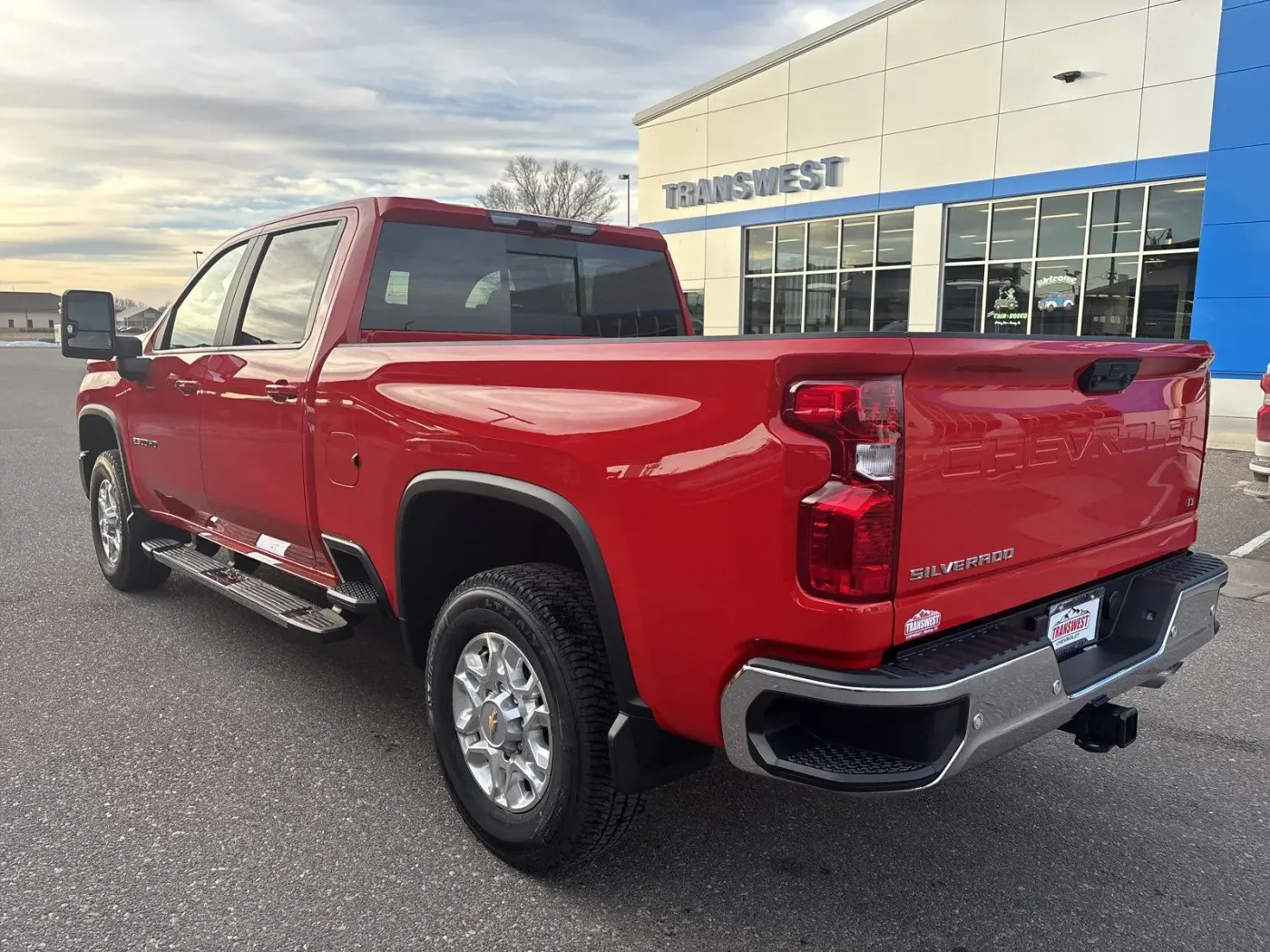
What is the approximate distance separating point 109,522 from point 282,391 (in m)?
2.73

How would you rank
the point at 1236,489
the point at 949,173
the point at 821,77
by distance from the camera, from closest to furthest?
the point at 1236,489 < the point at 949,173 < the point at 821,77

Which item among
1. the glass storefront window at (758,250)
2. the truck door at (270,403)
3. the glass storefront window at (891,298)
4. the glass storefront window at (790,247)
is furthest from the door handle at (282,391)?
the glass storefront window at (758,250)

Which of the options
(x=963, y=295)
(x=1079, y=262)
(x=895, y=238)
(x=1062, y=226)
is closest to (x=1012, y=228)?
(x=1062, y=226)

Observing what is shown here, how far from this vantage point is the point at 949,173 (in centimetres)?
1870

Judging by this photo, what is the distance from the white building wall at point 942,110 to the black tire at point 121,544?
55.0ft

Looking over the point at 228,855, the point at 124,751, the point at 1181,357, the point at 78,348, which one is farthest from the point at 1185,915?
the point at 78,348

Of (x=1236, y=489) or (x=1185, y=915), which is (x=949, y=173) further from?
(x=1185, y=915)

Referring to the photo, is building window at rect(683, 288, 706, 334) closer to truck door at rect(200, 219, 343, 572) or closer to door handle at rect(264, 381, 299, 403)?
truck door at rect(200, 219, 343, 572)

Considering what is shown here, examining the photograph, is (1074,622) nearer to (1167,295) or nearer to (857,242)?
(1167,295)

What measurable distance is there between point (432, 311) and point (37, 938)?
2478mm

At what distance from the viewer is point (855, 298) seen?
20.9 meters

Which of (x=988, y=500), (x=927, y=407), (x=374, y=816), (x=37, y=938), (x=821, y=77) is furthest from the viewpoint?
(x=821, y=77)

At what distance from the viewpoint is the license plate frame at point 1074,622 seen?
8.39 ft

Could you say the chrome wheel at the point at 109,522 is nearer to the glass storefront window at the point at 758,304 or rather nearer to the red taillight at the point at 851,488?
the red taillight at the point at 851,488
